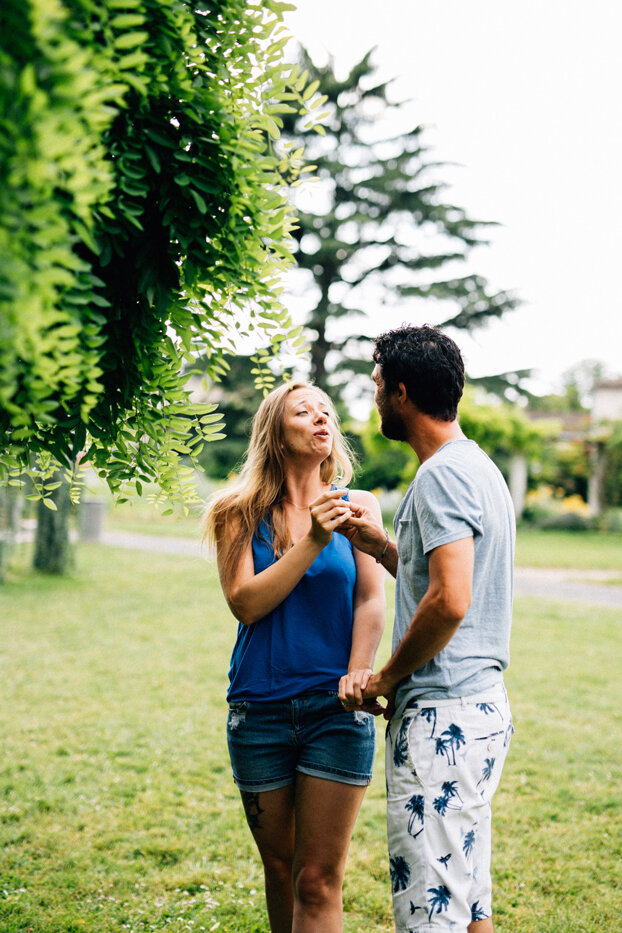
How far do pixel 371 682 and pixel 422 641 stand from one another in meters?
0.32

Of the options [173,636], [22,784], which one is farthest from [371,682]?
[173,636]

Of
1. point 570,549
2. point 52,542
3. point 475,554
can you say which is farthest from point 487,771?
point 570,549

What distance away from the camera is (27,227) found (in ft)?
4.22

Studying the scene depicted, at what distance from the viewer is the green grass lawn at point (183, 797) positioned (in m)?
3.66

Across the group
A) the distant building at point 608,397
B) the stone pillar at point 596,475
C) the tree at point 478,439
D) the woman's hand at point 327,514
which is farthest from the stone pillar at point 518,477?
the woman's hand at point 327,514

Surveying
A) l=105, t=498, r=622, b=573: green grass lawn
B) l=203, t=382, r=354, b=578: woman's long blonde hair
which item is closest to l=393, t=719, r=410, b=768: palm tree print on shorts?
l=203, t=382, r=354, b=578: woman's long blonde hair

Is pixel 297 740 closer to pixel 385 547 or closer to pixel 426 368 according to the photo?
pixel 385 547

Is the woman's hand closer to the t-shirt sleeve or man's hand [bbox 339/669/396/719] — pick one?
the t-shirt sleeve

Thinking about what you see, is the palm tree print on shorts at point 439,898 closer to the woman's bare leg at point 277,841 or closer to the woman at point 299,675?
the woman at point 299,675

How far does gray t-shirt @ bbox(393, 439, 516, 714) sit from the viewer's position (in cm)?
212

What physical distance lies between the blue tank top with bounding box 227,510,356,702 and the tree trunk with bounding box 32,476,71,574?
38.5 ft

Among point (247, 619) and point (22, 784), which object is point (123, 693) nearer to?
point (22, 784)

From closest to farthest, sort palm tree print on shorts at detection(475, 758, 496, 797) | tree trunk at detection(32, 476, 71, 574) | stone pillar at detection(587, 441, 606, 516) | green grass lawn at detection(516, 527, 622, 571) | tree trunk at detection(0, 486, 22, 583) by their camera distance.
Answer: palm tree print on shorts at detection(475, 758, 496, 797) → tree trunk at detection(0, 486, 22, 583) → tree trunk at detection(32, 476, 71, 574) → green grass lawn at detection(516, 527, 622, 571) → stone pillar at detection(587, 441, 606, 516)

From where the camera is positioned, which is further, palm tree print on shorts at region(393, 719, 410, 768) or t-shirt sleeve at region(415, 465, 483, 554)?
palm tree print on shorts at region(393, 719, 410, 768)
